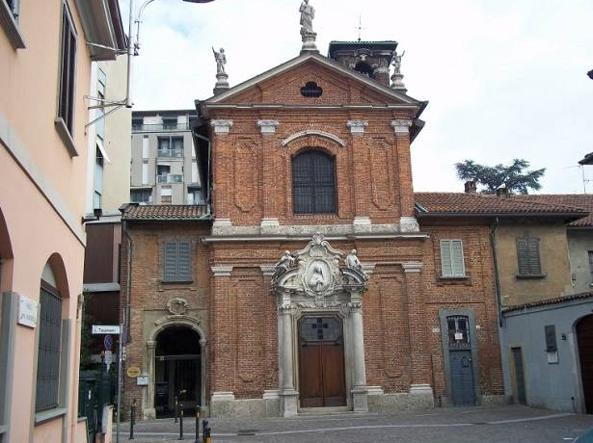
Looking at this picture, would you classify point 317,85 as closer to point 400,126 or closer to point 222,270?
point 400,126

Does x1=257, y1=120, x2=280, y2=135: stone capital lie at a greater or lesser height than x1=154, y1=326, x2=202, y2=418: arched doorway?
greater

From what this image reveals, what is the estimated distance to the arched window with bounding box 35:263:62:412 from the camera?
8.12 meters

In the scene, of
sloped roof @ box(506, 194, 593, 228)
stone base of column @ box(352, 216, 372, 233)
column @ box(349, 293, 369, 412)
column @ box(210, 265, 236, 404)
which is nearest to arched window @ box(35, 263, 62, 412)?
column @ box(210, 265, 236, 404)

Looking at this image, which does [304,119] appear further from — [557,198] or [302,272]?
[557,198]

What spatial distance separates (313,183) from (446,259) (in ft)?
18.7

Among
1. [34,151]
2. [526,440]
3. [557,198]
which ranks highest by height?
[557,198]

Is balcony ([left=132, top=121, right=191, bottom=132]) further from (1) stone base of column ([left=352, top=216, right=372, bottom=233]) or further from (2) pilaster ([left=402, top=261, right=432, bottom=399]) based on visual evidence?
(2) pilaster ([left=402, top=261, right=432, bottom=399])

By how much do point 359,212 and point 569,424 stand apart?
1036 centimetres

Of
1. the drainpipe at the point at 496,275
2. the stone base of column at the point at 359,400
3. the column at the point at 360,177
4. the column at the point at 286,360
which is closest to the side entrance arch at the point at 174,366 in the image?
the column at the point at 286,360

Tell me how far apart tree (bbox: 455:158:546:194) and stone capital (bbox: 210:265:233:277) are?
37003 millimetres

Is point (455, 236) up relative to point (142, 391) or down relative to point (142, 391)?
up

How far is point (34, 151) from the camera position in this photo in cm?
710

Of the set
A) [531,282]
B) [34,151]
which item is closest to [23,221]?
[34,151]

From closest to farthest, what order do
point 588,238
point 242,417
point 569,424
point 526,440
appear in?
1. point 526,440
2. point 569,424
3. point 242,417
4. point 588,238
